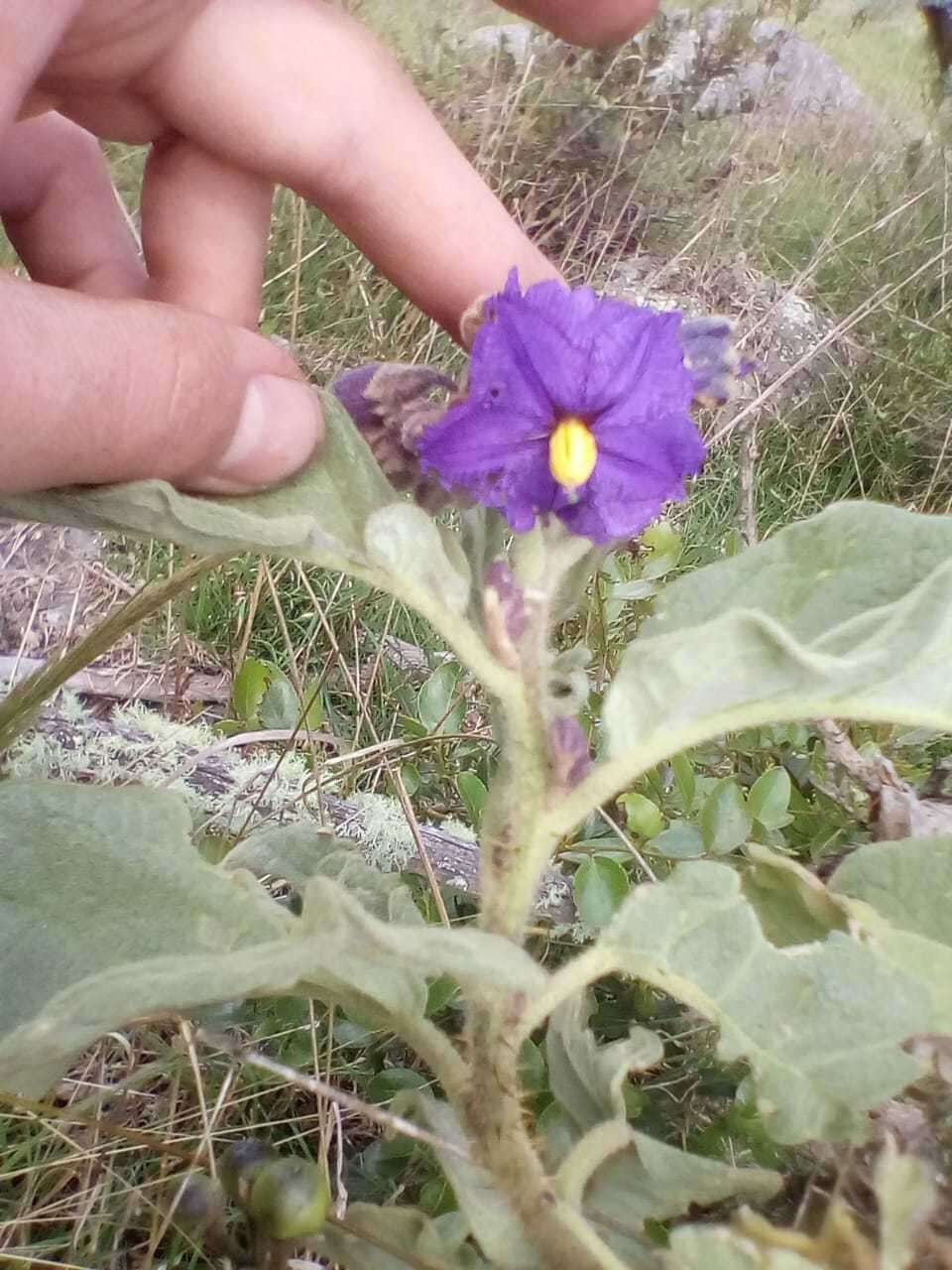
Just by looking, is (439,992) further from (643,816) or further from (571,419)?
(571,419)

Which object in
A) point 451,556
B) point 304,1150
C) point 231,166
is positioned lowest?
point 304,1150

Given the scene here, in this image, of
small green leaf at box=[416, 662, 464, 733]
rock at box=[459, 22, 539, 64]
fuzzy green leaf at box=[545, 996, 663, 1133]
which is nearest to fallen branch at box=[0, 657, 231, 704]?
small green leaf at box=[416, 662, 464, 733]

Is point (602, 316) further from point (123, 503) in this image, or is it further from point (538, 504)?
point (123, 503)

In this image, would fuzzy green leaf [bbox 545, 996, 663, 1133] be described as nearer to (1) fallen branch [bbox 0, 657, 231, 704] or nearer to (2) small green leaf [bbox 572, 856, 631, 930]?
(2) small green leaf [bbox 572, 856, 631, 930]

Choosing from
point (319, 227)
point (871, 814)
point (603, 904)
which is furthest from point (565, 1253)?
point (319, 227)

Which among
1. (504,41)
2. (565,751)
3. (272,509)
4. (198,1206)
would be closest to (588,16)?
(272,509)

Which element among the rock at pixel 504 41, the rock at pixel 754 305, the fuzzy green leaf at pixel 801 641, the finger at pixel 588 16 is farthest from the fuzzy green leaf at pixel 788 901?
the rock at pixel 504 41
